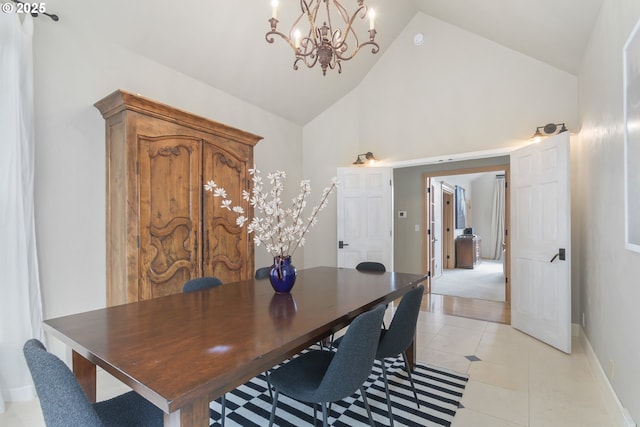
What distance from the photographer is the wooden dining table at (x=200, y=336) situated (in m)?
0.94

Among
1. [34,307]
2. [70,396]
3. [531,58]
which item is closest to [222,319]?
[70,396]

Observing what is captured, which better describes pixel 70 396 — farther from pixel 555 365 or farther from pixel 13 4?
pixel 555 365

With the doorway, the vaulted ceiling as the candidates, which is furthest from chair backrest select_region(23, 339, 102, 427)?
the doorway

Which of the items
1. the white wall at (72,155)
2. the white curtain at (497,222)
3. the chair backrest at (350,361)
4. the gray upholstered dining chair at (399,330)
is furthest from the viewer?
the white curtain at (497,222)

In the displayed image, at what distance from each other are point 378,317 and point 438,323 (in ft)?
8.86

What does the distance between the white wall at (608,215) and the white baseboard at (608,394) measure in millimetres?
49

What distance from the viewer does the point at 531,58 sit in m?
3.62

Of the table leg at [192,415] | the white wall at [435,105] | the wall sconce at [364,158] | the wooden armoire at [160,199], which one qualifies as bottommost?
the table leg at [192,415]

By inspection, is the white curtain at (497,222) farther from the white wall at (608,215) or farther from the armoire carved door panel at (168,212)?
the armoire carved door panel at (168,212)

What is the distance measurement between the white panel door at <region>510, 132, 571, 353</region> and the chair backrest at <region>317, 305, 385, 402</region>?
2550mm

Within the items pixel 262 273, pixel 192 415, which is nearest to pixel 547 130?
pixel 262 273

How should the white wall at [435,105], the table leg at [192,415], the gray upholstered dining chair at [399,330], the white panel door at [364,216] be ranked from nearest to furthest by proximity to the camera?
the table leg at [192,415] < the gray upholstered dining chair at [399,330] < the white wall at [435,105] < the white panel door at [364,216]

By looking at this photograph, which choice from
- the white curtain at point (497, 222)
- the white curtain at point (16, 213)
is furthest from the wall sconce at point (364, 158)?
the white curtain at point (497, 222)

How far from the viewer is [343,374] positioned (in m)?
1.42
